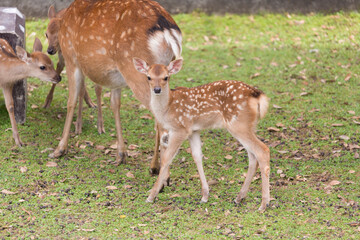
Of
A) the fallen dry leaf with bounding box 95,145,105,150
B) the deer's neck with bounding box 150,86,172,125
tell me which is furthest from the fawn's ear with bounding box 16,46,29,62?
the deer's neck with bounding box 150,86,172,125

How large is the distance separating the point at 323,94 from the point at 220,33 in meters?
3.64

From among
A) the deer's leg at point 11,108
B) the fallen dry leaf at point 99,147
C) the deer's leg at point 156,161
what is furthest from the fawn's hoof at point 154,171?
the deer's leg at point 11,108

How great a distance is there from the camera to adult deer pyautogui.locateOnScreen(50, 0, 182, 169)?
608 cm

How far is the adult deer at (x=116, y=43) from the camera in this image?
6082mm

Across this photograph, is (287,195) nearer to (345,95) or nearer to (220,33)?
(345,95)

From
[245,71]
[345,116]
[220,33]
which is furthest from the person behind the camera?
[220,33]

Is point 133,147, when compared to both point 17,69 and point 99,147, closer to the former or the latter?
point 99,147

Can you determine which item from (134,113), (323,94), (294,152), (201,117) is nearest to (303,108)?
(323,94)

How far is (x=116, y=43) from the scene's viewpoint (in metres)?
→ 6.23

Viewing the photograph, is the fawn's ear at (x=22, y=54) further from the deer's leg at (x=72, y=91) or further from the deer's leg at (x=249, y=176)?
the deer's leg at (x=249, y=176)

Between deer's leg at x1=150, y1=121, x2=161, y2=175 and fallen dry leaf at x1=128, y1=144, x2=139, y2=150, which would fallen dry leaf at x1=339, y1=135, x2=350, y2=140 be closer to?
deer's leg at x1=150, y1=121, x2=161, y2=175

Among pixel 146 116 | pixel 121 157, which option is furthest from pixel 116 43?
pixel 146 116

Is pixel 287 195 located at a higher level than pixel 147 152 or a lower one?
higher

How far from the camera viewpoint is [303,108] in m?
8.60
